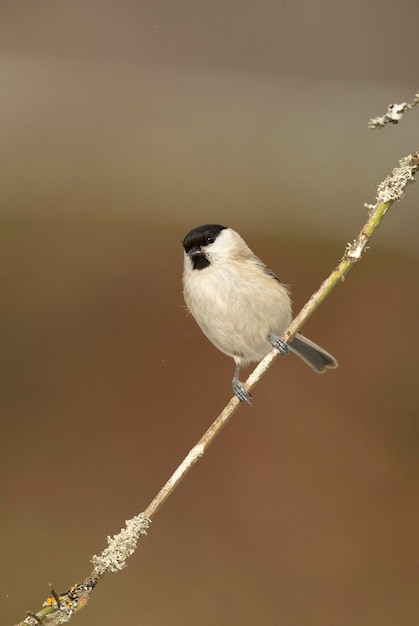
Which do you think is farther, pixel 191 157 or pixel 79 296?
pixel 191 157

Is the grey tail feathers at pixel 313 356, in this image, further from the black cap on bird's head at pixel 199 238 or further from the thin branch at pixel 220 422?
the thin branch at pixel 220 422

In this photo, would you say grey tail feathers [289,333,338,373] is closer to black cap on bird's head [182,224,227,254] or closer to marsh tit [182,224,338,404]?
marsh tit [182,224,338,404]

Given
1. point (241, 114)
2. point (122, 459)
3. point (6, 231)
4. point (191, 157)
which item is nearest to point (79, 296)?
point (6, 231)

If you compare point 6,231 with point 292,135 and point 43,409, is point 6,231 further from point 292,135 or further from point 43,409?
point 292,135

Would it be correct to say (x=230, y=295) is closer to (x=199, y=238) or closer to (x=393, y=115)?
(x=199, y=238)

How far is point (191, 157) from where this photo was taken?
3.80 m

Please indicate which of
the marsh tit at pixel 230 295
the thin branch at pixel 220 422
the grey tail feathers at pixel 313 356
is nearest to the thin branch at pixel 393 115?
the thin branch at pixel 220 422

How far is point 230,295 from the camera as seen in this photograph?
7.54 feet

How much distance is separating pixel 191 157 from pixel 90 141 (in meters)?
0.50

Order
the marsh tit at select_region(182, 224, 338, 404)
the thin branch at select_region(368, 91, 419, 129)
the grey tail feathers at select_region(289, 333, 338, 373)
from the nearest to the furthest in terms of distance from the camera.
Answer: the thin branch at select_region(368, 91, 419, 129) < the marsh tit at select_region(182, 224, 338, 404) < the grey tail feathers at select_region(289, 333, 338, 373)

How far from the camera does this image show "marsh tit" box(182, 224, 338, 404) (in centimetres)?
230

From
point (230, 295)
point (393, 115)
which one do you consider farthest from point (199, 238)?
point (393, 115)

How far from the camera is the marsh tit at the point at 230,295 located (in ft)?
7.55

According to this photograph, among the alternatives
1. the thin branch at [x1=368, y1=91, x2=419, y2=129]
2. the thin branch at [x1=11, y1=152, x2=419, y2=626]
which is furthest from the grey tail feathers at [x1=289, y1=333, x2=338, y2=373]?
the thin branch at [x1=368, y1=91, x2=419, y2=129]
